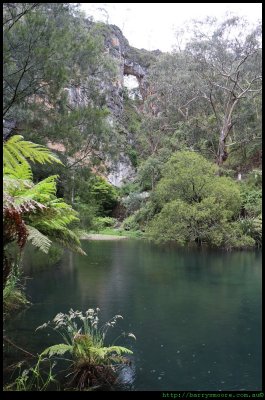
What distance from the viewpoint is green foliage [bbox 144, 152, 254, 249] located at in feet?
49.7

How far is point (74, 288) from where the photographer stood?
7.95 m

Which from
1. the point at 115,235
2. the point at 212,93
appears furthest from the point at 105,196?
the point at 212,93

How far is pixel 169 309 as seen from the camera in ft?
21.9

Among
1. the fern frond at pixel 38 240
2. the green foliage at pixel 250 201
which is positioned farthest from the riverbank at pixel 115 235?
the fern frond at pixel 38 240

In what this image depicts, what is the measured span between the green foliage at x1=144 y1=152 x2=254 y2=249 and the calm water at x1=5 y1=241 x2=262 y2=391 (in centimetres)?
273

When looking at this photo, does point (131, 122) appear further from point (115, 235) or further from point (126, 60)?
point (115, 235)

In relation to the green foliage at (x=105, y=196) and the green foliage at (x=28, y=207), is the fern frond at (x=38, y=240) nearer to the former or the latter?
the green foliage at (x=28, y=207)

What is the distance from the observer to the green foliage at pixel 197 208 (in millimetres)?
15148

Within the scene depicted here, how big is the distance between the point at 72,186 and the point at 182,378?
7.10 m

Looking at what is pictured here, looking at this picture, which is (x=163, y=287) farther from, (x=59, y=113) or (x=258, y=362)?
(x=59, y=113)

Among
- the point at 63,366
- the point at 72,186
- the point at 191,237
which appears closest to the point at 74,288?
the point at 72,186

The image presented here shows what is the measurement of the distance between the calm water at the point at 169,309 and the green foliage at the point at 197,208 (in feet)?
8.97

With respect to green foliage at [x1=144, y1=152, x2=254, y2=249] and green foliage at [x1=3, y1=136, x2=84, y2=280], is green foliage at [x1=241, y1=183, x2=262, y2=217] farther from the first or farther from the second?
green foliage at [x1=3, y1=136, x2=84, y2=280]

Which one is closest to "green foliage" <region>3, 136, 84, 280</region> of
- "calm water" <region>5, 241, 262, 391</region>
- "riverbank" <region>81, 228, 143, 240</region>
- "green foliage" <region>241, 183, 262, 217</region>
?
"calm water" <region>5, 241, 262, 391</region>
